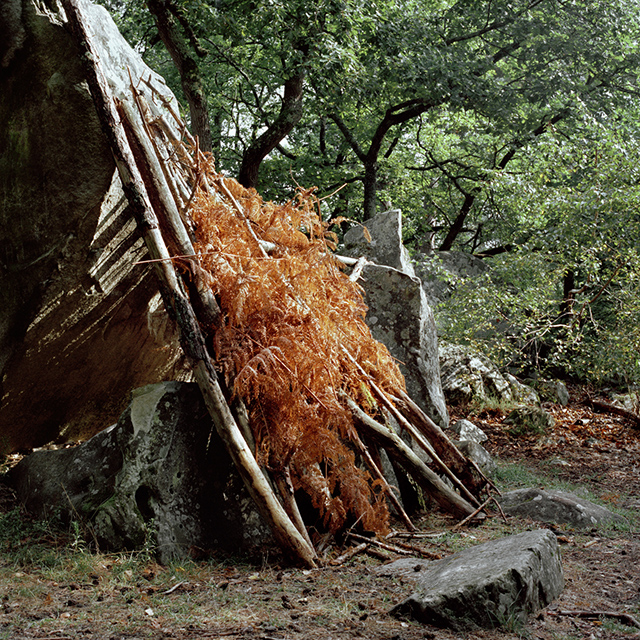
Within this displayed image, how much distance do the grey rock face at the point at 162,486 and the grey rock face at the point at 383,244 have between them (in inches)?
144

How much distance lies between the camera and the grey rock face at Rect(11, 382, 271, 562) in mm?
3846

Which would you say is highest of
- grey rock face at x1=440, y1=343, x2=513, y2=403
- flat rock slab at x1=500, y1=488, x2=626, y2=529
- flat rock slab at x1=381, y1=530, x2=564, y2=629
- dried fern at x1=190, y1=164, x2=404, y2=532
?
dried fern at x1=190, y1=164, x2=404, y2=532

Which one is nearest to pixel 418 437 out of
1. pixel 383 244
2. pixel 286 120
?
pixel 383 244

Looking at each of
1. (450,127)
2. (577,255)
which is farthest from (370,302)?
(450,127)

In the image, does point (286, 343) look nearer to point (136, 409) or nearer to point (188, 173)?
point (136, 409)

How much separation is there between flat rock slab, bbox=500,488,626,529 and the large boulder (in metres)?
3.78

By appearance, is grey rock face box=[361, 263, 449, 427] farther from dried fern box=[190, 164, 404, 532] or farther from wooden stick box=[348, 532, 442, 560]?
wooden stick box=[348, 532, 442, 560]

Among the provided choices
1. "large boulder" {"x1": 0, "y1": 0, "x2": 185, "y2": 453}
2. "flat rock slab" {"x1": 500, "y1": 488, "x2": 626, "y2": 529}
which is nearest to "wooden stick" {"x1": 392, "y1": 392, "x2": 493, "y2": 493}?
"flat rock slab" {"x1": 500, "y1": 488, "x2": 626, "y2": 529}

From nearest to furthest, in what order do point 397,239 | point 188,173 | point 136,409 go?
point 136,409 → point 188,173 → point 397,239

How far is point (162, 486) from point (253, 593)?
3.37ft

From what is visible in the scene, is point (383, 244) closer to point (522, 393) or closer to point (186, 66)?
point (522, 393)

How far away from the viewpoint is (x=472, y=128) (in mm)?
16109

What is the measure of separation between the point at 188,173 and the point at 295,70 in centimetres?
529

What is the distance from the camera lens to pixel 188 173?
5336 mm
